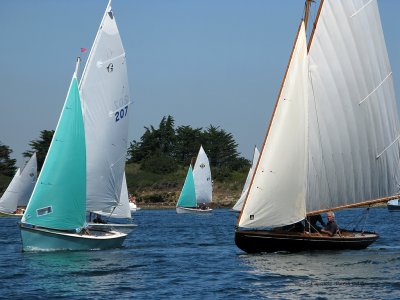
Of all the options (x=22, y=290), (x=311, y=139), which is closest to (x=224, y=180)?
(x=311, y=139)

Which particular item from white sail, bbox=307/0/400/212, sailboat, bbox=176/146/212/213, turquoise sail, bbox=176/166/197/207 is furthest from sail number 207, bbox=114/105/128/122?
turquoise sail, bbox=176/166/197/207

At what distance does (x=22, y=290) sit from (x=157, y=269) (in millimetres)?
7217

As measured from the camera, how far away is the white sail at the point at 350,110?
134 feet

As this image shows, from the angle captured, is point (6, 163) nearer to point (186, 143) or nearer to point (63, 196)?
point (186, 143)

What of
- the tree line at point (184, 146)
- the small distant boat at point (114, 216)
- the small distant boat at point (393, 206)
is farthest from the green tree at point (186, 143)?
the small distant boat at point (114, 216)

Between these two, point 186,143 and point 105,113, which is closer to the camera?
point 105,113

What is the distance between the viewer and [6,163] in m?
141

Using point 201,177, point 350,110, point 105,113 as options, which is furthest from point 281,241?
point 201,177

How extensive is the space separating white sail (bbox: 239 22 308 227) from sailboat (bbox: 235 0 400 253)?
0.04 metres

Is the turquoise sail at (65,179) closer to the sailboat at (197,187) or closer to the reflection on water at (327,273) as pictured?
the reflection on water at (327,273)

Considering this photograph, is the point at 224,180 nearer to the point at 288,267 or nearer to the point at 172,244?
the point at 172,244

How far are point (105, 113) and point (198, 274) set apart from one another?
13.4 metres

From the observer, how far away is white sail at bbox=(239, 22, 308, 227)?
39.2 meters

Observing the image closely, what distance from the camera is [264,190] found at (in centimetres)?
3916
